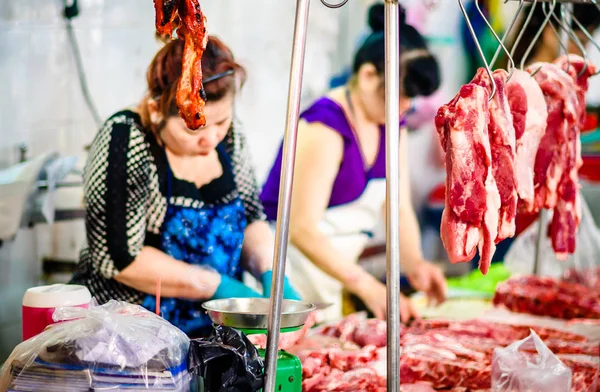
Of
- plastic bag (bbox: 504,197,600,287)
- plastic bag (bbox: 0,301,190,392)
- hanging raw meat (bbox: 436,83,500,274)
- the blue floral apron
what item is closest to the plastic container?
plastic bag (bbox: 0,301,190,392)

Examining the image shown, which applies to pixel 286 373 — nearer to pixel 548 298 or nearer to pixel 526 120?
pixel 526 120

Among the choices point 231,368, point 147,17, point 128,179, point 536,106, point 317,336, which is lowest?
point 317,336

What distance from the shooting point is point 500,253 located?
545cm

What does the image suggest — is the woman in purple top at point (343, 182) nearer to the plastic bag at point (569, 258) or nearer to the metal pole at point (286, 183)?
the plastic bag at point (569, 258)

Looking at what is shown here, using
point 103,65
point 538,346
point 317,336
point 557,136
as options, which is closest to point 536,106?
point 557,136

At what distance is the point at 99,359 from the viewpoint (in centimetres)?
180

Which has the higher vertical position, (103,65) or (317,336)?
(103,65)

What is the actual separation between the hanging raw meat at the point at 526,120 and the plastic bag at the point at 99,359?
1.46m

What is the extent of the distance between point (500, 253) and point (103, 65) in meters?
3.17

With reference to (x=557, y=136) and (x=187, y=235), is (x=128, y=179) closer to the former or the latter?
(x=187, y=235)

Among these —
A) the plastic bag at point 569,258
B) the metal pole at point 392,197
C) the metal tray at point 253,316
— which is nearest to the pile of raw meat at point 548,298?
the plastic bag at point 569,258

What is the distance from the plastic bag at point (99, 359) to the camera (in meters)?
1.79

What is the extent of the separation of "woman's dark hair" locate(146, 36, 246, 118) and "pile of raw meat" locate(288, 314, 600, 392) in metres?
1.28

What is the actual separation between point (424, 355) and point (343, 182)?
170 cm
